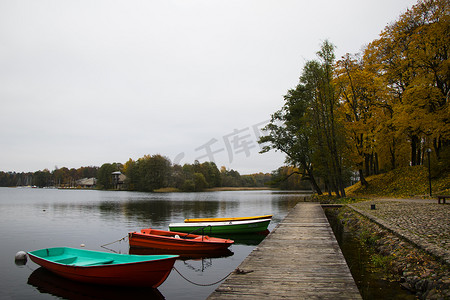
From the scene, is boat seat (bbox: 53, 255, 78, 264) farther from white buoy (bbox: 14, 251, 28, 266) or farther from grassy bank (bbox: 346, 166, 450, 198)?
grassy bank (bbox: 346, 166, 450, 198)

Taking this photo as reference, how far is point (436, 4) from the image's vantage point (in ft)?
83.4

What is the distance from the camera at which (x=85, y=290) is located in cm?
966

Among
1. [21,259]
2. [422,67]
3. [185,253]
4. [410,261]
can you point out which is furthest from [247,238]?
[422,67]

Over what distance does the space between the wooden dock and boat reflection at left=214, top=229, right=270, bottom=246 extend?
7.83 m

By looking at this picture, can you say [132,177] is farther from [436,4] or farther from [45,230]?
[436,4]

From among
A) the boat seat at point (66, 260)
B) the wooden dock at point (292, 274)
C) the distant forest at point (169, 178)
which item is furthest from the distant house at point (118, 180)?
the wooden dock at point (292, 274)

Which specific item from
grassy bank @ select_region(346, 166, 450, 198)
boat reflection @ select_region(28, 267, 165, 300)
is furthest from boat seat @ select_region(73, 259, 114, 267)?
grassy bank @ select_region(346, 166, 450, 198)

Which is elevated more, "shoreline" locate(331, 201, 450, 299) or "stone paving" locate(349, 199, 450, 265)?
"stone paving" locate(349, 199, 450, 265)

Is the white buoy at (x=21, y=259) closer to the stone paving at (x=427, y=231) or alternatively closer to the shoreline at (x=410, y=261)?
the shoreline at (x=410, y=261)

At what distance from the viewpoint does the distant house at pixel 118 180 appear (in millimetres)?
136500

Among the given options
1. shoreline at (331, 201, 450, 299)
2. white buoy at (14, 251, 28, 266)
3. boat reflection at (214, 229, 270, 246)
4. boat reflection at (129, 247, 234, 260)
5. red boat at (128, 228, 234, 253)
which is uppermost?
shoreline at (331, 201, 450, 299)

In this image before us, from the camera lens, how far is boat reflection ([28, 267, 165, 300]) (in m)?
9.16

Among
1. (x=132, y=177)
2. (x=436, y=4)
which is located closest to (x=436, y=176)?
(x=436, y=4)

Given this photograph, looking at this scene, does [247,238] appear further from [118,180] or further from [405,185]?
[118,180]
